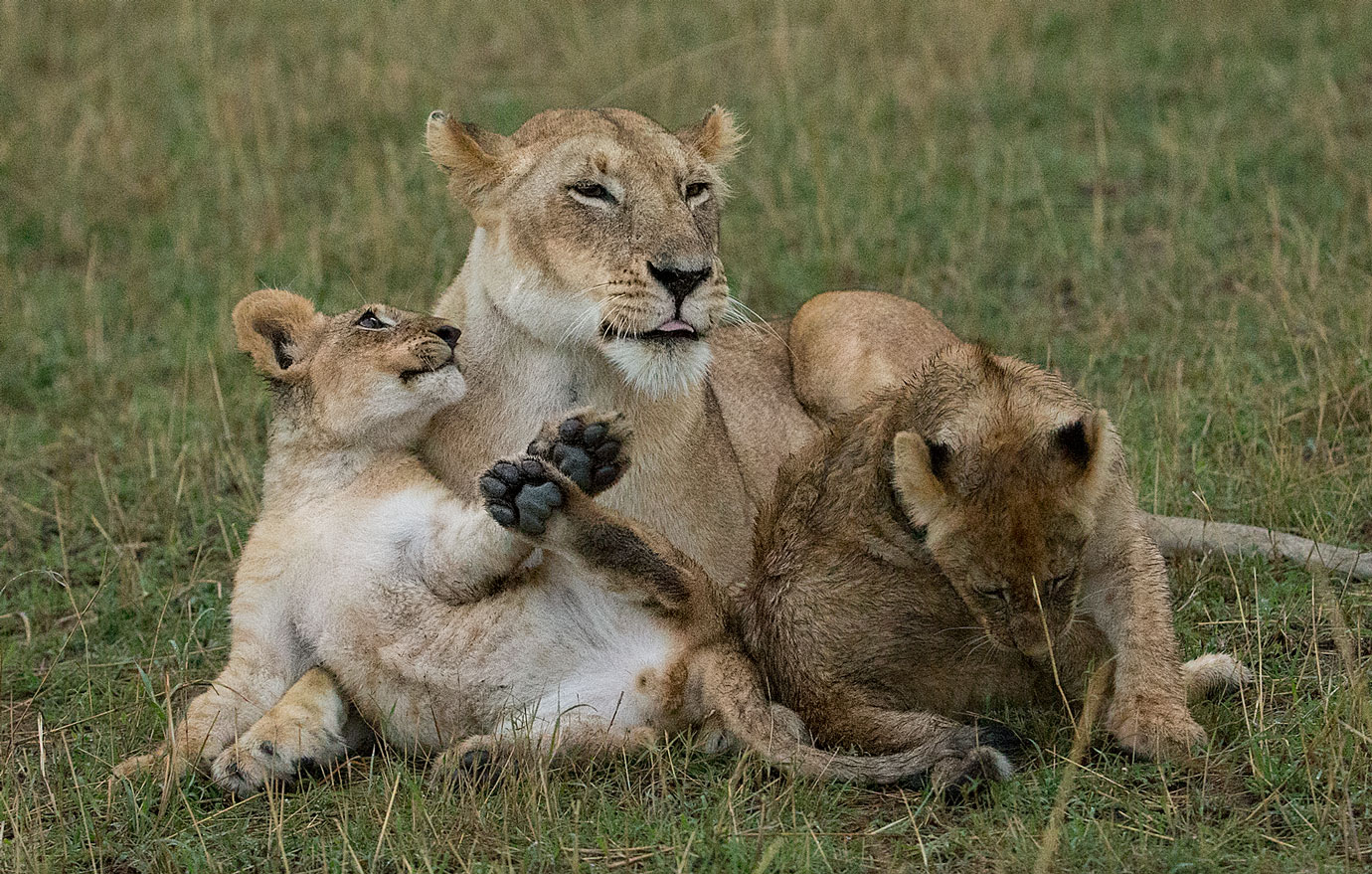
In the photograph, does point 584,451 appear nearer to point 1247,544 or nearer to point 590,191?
point 590,191

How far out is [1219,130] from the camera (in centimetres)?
898

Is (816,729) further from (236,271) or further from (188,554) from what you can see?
(236,271)

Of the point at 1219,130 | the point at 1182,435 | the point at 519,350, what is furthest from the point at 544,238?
the point at 1219,130

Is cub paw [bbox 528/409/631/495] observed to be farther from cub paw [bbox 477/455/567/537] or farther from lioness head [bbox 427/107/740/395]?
lioness head [bbox 427/107/740/395]

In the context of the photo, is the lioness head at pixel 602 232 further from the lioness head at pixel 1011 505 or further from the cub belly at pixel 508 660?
the lioness head at pixel 1011 505

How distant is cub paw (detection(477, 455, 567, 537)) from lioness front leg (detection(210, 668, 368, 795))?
2.38ft

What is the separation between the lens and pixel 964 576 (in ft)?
12.4

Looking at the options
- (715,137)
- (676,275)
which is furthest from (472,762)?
(715,137)

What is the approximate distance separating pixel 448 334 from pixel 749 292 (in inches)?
131

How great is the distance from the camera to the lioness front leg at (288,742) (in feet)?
13.9

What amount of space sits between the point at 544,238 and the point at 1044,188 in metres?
4.51

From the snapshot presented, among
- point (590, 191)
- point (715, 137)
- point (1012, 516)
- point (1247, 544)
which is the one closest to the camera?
point (1012, 516)

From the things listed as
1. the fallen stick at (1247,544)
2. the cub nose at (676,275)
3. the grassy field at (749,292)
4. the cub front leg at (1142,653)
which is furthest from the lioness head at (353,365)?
the fallen stick at (1247,544)

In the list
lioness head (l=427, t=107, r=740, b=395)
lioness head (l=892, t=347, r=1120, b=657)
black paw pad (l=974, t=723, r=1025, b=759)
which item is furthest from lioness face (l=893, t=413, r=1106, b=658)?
lioness head (l=427, t=107, r=740, b=395)
